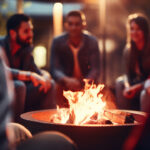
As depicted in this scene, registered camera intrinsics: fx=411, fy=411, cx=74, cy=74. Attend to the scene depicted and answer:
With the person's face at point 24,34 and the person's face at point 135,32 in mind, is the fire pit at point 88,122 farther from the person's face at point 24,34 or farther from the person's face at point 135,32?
the person's face at point 135,32

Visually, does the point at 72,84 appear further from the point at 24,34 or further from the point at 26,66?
the point at 24,34

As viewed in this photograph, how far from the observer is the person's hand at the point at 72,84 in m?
5.86

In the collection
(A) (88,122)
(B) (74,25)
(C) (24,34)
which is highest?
(B) (74,25)

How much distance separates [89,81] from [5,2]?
197 inches

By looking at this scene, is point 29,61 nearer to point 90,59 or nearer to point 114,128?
point 90,59

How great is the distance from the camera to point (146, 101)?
5.13 metres

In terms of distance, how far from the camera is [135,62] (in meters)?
5.97

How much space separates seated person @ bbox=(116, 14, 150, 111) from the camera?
5.84 meters

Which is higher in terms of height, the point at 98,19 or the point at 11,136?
the point at 98,19

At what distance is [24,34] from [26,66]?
1.49 ft

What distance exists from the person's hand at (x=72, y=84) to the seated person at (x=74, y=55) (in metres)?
0.19

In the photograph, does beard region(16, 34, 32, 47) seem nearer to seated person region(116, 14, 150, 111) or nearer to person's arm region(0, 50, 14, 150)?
seated person region(116, 14, 150, 111)

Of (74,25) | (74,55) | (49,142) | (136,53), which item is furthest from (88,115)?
(74,25)

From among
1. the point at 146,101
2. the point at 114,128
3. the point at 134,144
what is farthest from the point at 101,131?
the point at 146,101
